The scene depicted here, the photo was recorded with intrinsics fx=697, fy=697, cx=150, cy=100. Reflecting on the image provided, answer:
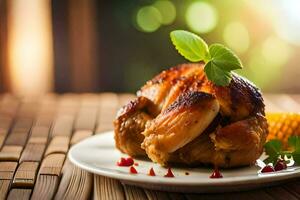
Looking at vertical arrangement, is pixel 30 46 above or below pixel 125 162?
below

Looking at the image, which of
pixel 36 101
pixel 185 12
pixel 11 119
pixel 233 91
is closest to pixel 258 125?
pixel 233 91

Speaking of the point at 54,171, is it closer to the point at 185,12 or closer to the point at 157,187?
the point at 157,187

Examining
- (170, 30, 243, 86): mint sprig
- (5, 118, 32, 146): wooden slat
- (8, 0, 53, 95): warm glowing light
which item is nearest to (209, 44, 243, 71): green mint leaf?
(170, 30, 243, 86): mint sprig

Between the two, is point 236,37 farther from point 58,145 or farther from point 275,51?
point 58,145

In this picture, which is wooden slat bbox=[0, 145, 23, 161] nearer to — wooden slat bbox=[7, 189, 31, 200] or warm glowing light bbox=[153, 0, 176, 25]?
wooden slat bbox=[7, 189, 31, 200]

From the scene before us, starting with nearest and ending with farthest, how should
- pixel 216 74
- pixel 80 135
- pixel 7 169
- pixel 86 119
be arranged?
pixel 216 74 → pixel 7 169 → pixel 80 135 → pixel 86 119

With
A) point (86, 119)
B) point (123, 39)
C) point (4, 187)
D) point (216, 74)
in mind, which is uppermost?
point (216, 74)

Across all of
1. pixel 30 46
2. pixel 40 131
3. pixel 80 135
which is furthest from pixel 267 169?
pixel 30 46

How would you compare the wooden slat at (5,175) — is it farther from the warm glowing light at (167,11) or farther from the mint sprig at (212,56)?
the warm glowing light at (167,11)
